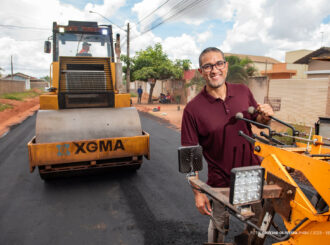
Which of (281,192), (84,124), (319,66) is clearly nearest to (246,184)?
(281,192)

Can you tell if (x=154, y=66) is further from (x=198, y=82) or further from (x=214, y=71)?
(x=214, y=71)

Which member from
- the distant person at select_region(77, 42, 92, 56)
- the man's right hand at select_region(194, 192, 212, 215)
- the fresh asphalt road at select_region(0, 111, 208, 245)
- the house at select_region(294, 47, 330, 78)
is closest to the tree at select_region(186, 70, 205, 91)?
the house at select_region(294, 47, 330, 78)

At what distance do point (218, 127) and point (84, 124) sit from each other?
3.54 meters

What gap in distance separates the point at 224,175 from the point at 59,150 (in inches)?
130

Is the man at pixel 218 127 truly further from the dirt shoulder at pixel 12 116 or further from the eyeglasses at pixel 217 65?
the dirt shoulder at pixel 12 116

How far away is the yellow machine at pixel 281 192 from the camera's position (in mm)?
1428

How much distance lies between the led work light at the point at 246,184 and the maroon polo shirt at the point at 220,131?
815 mm

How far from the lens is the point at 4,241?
3.32m

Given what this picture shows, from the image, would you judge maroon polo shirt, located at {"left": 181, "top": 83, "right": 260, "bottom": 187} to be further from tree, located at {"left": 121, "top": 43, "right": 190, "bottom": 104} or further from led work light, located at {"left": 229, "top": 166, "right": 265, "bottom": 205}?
tree, located at {"left": 121, "top": 43, "right": 190, "bottom": 104}

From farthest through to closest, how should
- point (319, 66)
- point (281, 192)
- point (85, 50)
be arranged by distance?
point (319, 66) < point (85, 50) < point (281, 192)

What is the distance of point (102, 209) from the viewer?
13.6 feet

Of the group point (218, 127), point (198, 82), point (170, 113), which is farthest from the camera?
point (198, 82)

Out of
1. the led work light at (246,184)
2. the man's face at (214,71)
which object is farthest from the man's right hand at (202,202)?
the man's face at (214,71)

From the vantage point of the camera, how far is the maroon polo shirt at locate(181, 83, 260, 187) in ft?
7.36
